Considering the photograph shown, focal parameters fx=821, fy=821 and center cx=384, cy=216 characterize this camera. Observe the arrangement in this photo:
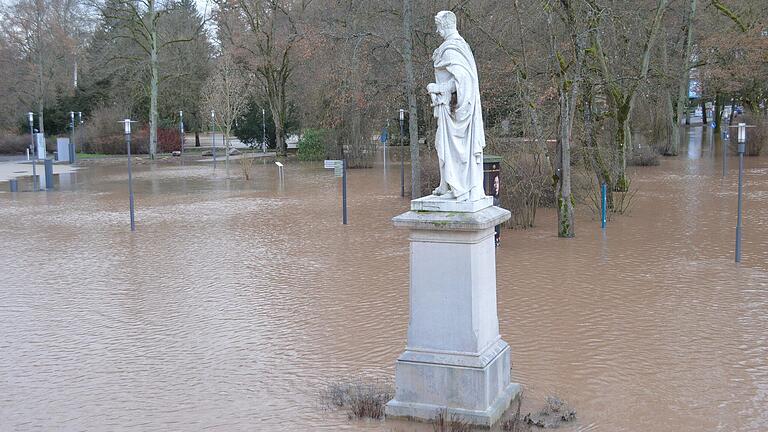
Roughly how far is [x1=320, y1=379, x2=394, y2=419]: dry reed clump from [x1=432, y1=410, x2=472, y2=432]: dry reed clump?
1.81 feet

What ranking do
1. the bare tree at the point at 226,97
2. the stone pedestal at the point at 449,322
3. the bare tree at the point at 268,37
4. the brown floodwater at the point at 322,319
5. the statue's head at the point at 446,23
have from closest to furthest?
1. the stone pedestal at the point at 449,322
2. the statue's head at the point at 446,23
3. the brown floodwater at the point at 322,319
4. the bare tree at the point at 226,97
5. the bare tree at the point at 268,37

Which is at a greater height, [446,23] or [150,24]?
[150,24]

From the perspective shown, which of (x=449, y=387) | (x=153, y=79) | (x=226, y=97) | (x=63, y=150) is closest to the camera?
(x=449, y=387)

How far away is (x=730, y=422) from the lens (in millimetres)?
6535

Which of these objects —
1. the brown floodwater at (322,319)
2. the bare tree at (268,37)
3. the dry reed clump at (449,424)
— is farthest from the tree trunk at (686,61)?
the dry reed clump at (449,424)

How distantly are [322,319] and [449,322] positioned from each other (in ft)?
13.2

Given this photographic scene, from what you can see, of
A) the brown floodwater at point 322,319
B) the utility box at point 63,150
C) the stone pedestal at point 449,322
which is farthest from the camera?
the utility box at point 63,150

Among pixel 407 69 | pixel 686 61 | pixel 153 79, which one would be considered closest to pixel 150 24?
pixel 153 79

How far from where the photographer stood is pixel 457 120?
6777 millimetres

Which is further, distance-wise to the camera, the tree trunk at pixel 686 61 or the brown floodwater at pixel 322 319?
the tree trunk at pixel 686 61

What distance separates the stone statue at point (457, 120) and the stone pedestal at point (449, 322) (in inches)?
8.1

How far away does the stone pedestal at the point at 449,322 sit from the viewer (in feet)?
21.2

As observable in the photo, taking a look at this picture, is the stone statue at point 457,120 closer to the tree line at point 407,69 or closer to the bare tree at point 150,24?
the tree line at point 407,69

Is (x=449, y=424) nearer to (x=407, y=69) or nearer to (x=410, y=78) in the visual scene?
(x=410, y=78)
